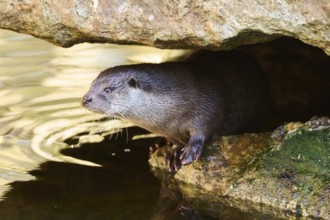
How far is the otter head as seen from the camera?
5.70m

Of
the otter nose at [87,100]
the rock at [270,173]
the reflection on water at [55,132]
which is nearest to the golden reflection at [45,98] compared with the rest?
the reflection on water at [55,132]

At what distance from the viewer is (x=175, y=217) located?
515 centimetres

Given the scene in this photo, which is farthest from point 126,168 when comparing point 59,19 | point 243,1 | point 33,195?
point 243,1

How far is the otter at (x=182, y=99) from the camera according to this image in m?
5.78

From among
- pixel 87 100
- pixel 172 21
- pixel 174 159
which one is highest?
pixel 172 21

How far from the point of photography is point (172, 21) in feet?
16.9

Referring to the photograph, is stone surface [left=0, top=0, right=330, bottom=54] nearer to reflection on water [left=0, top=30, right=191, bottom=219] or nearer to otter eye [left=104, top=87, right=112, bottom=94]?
Answer: otter eye [left=104, top=87, right=112, bottom=94]

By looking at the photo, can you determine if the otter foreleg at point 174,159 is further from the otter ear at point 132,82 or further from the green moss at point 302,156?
the green moss at point 302,156

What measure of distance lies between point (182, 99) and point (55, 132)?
1.01 m

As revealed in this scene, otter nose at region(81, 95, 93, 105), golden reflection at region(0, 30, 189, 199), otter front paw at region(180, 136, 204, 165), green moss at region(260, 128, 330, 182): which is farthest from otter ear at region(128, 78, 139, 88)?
green moss at region(260, 128, 330, 182)

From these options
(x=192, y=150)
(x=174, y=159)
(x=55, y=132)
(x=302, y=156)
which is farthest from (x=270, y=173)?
(x=55, y=132)

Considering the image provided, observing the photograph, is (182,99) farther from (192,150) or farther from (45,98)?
(45,98)

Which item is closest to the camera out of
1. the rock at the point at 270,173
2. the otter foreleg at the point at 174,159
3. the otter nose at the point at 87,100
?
the rock at the point at 270,173

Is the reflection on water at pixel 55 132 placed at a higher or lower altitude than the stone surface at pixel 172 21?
lower
